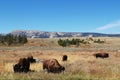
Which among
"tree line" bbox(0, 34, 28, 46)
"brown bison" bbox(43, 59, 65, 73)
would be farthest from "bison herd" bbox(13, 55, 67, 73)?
"tree line" bbox(0, 34, 28, 46)

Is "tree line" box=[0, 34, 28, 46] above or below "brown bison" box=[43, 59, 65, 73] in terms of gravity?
below

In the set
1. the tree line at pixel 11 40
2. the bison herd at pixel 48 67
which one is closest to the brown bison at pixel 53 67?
the bison herd at pixel 48 67

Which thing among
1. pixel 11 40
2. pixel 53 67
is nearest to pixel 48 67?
pixel 53 67

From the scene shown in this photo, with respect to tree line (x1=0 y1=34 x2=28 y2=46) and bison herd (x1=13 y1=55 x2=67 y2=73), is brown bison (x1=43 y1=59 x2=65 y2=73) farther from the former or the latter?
tree line (x1=0 y1=34 x2=28 y2=46)

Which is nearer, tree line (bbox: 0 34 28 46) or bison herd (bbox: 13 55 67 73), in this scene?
bison herd (bbox: 13 55 67 73)

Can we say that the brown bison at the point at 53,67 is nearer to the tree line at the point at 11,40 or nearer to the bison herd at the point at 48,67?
the bison herd at the point at 48,67

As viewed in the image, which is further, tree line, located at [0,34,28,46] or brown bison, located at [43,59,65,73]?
tree line, located at [0,34,28,46]

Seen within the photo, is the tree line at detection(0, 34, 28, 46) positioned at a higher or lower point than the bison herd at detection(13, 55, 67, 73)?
lower

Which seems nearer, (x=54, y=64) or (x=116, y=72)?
(x=116, y=72)

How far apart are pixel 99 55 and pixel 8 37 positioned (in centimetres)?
8953

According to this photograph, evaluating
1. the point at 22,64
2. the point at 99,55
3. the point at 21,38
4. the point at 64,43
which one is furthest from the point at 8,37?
the point at 22,64

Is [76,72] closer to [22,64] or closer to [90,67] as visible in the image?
[90,67]

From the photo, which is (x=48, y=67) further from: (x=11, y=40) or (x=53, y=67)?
(x=11, y=40)

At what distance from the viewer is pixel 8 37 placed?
426ft
